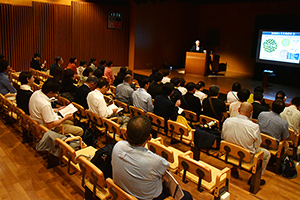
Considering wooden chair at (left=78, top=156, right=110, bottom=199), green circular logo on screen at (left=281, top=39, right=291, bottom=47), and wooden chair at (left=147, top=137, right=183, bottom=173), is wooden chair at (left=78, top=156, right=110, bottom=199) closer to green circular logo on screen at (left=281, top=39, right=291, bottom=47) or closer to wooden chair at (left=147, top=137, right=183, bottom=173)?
wooden chair at (left=147, top=137, right=183, bottom=173)

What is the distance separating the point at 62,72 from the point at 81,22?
5691mm

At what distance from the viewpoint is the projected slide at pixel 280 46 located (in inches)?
400

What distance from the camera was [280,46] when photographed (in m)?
10.6

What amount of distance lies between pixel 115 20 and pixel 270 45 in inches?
265

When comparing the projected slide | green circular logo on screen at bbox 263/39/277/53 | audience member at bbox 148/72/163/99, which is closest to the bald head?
audience member at bbox 148/72/163/99

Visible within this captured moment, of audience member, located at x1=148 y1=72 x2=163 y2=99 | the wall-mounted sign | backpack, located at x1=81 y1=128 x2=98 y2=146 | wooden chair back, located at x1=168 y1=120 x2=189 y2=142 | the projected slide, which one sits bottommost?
backpack, located at x1=81 y1=128 x2=98 y2=146

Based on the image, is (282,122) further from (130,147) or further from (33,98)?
(33,98)

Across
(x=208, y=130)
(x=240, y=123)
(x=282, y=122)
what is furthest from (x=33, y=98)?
(x=282, y=122)

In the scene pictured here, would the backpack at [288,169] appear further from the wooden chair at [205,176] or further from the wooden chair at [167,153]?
the wooden chair at [167,153]

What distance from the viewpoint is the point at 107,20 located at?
11.8 metres

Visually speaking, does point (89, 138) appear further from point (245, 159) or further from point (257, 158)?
point (257, 158)

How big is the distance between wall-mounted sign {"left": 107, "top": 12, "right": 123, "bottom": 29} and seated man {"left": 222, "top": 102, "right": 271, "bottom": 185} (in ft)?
31.3

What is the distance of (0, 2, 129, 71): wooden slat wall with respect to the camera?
988cm

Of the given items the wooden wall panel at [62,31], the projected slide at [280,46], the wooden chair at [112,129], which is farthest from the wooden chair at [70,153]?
the projected slide at [280,46]
